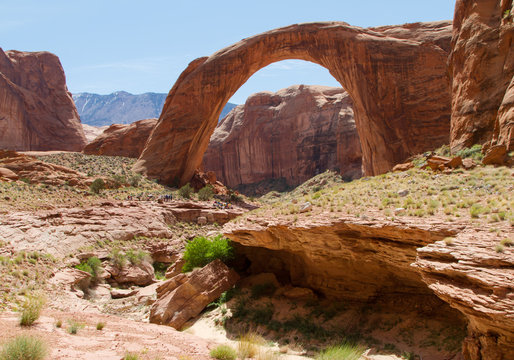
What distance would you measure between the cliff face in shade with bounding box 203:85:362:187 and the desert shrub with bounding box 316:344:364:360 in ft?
110

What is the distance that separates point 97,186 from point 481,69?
22489 mm

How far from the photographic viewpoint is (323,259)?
1135cm

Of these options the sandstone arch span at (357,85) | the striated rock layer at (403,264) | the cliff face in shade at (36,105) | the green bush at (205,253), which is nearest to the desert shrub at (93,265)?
the green bush at (205,253)

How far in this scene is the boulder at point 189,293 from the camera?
40.8ft

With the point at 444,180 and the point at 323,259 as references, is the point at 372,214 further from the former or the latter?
the point at 444,180

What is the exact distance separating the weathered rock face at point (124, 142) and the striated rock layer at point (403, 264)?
27.5 meters

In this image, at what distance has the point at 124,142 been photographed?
4006cm

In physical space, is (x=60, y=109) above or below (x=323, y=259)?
above

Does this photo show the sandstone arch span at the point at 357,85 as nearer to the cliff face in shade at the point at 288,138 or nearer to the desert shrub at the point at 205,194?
the desert shrub at the point at 205,194

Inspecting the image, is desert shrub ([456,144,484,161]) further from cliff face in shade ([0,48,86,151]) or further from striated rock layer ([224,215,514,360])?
cliff face in shade ([0,48,86,151])

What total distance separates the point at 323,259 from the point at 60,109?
161 feet

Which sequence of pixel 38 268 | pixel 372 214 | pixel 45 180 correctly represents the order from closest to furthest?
pixel 372 214
pixel 38 268
pixel 45 180

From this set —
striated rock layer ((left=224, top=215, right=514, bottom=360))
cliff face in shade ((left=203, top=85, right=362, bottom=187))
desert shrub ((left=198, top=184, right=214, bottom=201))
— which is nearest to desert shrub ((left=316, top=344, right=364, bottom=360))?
striated rock layer ((left=224, top=215, right=514, bottom=360))

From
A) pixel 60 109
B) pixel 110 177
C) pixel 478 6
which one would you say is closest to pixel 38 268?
pixel 110 177
